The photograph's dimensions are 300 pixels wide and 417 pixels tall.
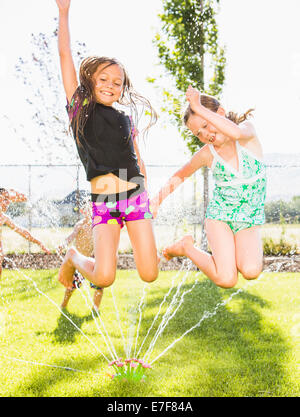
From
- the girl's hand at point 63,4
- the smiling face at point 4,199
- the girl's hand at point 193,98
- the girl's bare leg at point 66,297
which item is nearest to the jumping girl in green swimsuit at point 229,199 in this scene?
the girl's hand at point 193,98

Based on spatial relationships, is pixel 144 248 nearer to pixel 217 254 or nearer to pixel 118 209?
pixel 118 209

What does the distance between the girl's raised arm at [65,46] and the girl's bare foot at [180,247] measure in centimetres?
135

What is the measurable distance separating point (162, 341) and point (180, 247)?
1232 mm

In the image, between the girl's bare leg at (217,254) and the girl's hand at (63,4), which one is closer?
the girl's hand at (63,4)

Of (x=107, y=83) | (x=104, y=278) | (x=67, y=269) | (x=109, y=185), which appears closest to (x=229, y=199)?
(x=109, y=185)

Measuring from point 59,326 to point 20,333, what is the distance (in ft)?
1.33

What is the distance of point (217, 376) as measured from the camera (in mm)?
3330

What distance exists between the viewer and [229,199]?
332 centimetres

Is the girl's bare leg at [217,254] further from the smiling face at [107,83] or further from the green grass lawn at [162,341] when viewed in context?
the smiling face at [107,83]

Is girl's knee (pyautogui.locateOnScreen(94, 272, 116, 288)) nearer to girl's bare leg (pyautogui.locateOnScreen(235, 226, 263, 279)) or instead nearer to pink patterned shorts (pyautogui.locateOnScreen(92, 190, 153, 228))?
pink patterned shorts (pyautogui.locateOnScreen(92, 190, 153, 228))

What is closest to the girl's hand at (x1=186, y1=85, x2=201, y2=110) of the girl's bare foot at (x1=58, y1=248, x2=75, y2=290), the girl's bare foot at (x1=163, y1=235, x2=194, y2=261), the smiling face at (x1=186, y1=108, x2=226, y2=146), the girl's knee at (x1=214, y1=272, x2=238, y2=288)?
the smiling face at (x1=186, y1=108, x2=226, y2=146)

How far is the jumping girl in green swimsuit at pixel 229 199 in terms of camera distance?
10.2 ft

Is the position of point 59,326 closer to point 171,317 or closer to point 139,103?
point 171,317

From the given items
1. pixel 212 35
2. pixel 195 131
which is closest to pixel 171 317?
pixel 195 131
